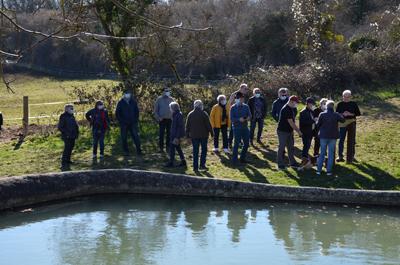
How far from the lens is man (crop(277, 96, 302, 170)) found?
564 inches

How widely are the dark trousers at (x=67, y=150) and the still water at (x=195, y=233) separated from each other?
2463mm

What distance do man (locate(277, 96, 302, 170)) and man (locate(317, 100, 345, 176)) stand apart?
50 cm

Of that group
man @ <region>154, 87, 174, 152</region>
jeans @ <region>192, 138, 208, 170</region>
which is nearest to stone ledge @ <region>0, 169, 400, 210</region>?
jeans @ <region>192, 138, 208, 170</region>

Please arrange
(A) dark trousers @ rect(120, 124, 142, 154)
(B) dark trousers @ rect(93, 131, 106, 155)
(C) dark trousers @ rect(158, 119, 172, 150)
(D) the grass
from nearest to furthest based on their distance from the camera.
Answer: (B) dark trousers @ rect(93, 131, 106, 155)
(A) dark trousers @ rect(120, 124, 142, 154)
(C) dark trousers @ rect(158, 119, 172, 150)
(D) the grass

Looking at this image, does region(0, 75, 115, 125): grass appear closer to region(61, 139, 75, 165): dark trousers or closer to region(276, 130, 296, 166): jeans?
region(61, 139, 75, 165): dark trousers

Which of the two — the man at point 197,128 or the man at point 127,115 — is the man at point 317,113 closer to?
the man at point 197,128

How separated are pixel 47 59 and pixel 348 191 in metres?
40.1

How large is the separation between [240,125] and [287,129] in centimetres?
116

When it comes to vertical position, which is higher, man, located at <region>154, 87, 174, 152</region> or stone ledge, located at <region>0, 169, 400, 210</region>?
man, located at <region>154, 87, 174, 152</region>

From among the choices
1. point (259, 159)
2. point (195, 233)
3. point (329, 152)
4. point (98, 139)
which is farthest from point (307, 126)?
point (98, 139)

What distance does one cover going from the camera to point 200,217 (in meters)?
12.0

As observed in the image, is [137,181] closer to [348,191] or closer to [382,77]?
[348,191]

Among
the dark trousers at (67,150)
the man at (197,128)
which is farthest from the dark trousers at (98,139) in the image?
the man at (197,128)

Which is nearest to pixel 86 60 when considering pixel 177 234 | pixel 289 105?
pixel 289 105
